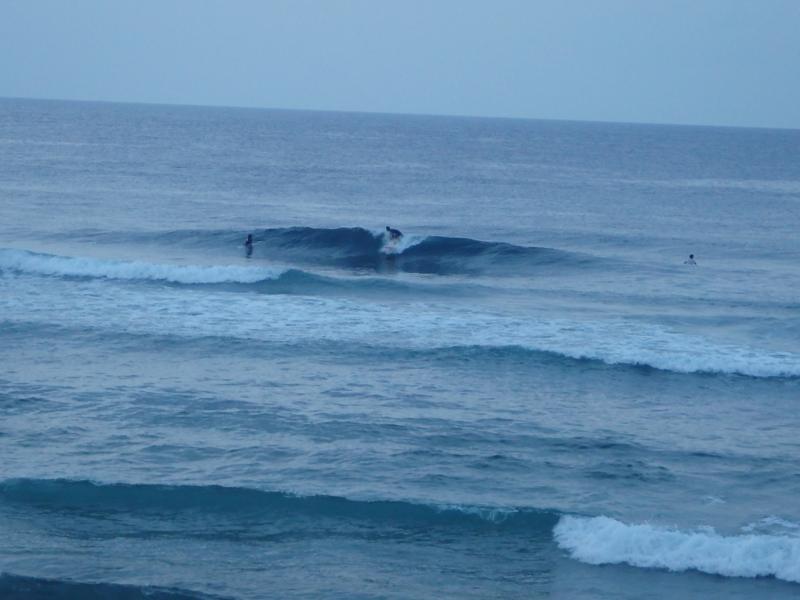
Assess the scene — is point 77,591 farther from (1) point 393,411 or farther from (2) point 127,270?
(2) point 127,270

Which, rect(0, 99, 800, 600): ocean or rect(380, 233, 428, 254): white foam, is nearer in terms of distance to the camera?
rect(0, 99, 800, 600): ocean

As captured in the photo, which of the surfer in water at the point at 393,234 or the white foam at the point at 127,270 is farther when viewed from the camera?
the surfer in water at the point at 393,234

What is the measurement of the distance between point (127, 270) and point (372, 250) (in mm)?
10769

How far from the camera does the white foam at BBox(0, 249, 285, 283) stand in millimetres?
30000

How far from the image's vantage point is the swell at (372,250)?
3484 centimetres

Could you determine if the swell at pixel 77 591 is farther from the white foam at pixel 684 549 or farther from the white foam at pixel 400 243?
the white foam at pixel 400 243

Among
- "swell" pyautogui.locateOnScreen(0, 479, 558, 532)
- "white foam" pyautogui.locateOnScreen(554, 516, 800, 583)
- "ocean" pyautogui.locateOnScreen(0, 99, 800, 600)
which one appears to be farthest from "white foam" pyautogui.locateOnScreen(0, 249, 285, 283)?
"white foam" pyautogui.locateOnScreen(554, 516, 800, 583)

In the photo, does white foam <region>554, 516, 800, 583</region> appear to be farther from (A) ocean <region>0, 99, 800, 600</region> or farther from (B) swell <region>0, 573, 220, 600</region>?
(B) swell <region>0, 573, 220, 600</region>

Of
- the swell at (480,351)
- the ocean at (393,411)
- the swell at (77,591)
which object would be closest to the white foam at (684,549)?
the ocean at (393,411)

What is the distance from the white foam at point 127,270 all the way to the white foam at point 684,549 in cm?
1860

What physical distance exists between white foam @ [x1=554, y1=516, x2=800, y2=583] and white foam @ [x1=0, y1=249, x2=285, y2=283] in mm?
18605

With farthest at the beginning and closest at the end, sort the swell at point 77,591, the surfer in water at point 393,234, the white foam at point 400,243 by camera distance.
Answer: the surfer in water at point 393,234
the white foam at point 400,243
the swell at point 77,591

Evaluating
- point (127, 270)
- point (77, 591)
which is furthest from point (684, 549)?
point (127, 270)

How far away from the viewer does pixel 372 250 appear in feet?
125
